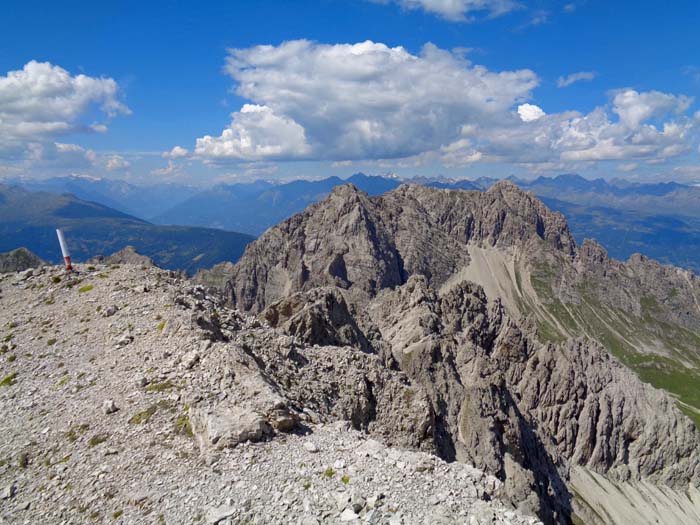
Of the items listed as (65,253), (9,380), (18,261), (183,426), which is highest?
(65,253)

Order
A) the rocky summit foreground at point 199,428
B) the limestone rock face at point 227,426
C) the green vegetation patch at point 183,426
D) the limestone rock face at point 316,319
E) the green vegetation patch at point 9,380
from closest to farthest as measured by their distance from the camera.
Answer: the rocky summit foreground at point 199,428, the limestone rock face at point 227,426, the green vegetation patch at point 183,426, the green vegetation patch at point 9,380, the limestone rock face at point 316,319

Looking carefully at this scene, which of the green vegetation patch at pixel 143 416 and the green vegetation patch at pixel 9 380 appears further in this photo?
the green vegetation patch at pixel 9 380

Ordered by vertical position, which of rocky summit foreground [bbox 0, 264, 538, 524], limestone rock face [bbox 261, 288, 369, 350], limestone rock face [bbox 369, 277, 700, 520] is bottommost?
limestone rock face [bbox 369, 277, 700, 520]

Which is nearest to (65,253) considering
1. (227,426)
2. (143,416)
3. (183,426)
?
(143,416)

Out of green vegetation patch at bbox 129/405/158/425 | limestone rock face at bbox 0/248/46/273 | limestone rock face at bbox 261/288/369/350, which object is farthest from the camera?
limestone rock face at bbox 0/248/46/273

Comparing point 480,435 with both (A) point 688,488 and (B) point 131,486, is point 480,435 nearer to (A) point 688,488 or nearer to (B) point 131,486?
(B) point 131,486

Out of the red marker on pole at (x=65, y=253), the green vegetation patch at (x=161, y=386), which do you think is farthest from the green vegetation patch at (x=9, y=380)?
the red marker on pole at (x=65, y=253)

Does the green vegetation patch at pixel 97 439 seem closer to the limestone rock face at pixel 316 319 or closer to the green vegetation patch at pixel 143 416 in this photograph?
the green vegetation patch at pixel 143 416

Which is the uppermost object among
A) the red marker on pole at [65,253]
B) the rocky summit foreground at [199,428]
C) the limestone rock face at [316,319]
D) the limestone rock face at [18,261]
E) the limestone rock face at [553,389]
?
the red marker on pole at [65,253]

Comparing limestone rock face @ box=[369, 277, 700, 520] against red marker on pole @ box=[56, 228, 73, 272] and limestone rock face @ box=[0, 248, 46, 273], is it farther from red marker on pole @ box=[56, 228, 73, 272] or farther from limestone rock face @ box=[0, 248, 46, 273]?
limestone rock face @ box=[0, 248, 46, 273]

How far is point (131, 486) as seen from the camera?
54.3 feet

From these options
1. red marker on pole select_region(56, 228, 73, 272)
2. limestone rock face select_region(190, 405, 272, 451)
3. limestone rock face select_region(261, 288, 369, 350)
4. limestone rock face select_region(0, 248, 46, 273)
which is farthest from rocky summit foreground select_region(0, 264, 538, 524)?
limestone rock face select_region(0, 248, 46, 273)

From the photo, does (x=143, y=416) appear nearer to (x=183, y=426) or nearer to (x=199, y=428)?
(x=183, y=426)

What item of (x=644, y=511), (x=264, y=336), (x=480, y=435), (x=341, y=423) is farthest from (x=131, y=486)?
(x=644, y=511)
